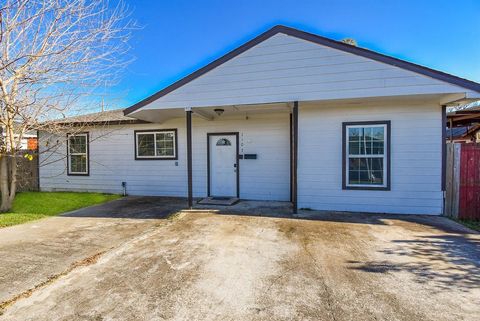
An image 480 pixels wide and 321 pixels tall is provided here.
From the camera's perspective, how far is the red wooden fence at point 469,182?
246 inches

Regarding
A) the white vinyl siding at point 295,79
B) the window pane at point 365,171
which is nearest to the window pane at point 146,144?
the white vinyl siding at point 295,79

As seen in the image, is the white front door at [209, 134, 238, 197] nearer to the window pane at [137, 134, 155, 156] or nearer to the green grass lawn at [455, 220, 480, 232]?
the window pane at [137, 134, 155, 156]

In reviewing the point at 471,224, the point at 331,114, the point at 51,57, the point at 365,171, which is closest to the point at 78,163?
the point at 51,57

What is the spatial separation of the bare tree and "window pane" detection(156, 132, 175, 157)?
8.96 feet

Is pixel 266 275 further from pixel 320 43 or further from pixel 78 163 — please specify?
pixel 78 163

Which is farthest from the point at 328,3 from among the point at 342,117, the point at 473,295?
the point at 473,295

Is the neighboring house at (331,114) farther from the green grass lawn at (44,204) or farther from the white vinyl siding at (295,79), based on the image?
the green grass lawn at (44,204)

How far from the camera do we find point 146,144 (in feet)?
31.9

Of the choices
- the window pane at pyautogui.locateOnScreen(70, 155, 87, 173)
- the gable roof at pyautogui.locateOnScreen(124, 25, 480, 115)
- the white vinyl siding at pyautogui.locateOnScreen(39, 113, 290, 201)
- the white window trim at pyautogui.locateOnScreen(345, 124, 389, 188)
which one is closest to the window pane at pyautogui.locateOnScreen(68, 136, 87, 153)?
the window pane at pyautogui.locateOnScreen(70, 155, 87, 173)

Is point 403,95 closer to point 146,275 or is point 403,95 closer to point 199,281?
point 199,281

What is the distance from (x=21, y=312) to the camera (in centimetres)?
262

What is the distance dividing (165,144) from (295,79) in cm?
535

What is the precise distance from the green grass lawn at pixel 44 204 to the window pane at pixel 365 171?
314 inches

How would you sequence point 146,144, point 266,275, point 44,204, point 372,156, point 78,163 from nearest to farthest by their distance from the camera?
1. point 266,275
2. point 372,156
3. point 44,204
4. point 146,144
5. point 78,163
